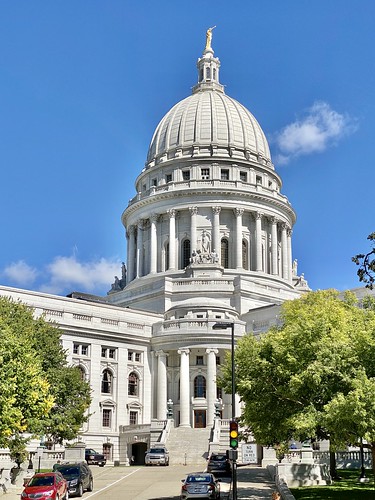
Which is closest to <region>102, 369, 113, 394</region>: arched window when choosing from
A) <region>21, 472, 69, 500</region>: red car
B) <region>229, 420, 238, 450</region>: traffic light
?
<region>21, 472, 69, 500</region>: red car

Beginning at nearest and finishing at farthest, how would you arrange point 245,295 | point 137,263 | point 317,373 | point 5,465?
point 317,373
point 5,465
point 245,295
point 137,263

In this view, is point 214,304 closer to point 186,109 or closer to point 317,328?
point 186,109

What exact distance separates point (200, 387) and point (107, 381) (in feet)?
33.8

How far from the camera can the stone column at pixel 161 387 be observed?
8700cm

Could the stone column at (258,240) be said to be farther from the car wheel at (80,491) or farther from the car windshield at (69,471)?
the car wheel at (80,491)

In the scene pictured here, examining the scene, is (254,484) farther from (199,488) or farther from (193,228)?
(193,228)

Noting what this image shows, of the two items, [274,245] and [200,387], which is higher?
[274,245]

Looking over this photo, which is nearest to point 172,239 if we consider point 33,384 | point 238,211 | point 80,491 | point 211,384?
point 238,211

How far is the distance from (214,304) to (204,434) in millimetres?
20224

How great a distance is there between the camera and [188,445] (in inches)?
2940

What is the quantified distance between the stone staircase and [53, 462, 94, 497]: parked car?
26967 millimetres

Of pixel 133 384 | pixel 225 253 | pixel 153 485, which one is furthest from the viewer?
pixel 225 253

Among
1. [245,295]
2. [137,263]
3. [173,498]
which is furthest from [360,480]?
[137,263]

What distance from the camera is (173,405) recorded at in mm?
87750
